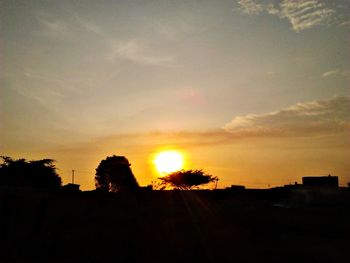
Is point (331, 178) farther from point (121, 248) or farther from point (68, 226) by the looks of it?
point (121, 248)

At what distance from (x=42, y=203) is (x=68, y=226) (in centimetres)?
568

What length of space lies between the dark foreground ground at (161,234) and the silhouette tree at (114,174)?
22.5 m

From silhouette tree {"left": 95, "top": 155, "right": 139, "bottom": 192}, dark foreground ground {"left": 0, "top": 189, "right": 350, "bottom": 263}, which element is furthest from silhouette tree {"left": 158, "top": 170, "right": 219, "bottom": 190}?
dark foreground ground {"left": 0, "top": 189, "right": 350, "bottom": 263}

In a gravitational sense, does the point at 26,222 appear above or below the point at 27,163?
below

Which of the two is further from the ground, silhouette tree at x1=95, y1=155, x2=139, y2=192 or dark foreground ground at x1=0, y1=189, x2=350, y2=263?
silhouette tree at x1=95, y1=155, x2=139, y2=192

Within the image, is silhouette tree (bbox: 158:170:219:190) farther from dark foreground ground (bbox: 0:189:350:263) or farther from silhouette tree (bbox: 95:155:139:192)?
dark foreground ground (bbox: 0:189:350:263)

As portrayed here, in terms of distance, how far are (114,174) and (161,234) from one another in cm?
3889

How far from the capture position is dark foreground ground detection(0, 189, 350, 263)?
1399 centimetres

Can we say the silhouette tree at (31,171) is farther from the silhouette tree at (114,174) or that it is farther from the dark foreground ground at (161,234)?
the dark foreground ground at (161,234)

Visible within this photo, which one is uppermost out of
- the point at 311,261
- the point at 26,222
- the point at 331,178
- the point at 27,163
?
the point at 27,163

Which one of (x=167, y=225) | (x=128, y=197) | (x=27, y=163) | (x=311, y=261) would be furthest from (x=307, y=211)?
(x=27, y=163)

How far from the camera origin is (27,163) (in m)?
48.2

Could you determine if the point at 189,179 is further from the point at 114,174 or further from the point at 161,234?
the point at 161,234

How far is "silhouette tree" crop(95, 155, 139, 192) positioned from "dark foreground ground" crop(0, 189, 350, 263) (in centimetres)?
2248
